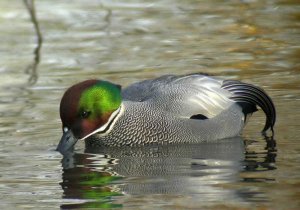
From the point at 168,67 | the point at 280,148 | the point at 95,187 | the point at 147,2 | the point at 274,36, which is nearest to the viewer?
the point at 95,187

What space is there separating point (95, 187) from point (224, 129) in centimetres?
213

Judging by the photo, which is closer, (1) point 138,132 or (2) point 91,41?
(1) point 138,132

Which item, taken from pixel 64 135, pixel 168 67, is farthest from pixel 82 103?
pixel 168 67

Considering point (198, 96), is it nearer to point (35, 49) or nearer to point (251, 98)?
point (251, 98)

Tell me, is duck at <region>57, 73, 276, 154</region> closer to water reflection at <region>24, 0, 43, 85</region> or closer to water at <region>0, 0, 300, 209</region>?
water at <region>0, 0, 300, 209</region>

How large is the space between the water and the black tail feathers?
164mm

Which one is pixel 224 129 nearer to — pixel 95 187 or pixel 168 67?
pixel 95 187

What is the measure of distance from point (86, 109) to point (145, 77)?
3168 mm

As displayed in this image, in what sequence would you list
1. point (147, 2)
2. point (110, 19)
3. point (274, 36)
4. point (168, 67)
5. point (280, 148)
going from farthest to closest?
point (147, 2), point (110, 19), point (274, 36), point (168, 67), point (280, 148)

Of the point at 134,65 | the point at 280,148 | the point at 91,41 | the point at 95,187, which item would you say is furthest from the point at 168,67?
the point at 95,187

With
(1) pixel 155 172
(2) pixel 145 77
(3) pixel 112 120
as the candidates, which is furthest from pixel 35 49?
(1) pixel 155 172

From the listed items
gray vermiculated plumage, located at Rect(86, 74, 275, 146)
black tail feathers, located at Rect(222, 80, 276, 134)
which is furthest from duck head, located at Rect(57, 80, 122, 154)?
black tail feathers, located at Rect(222, 80, 276, 134)

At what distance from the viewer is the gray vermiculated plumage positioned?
11.2 m

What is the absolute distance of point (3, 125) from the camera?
12.1 metres
